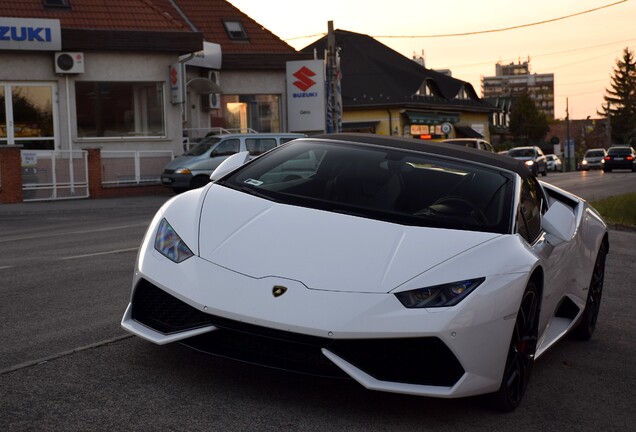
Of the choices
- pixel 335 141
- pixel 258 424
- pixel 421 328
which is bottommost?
pixel 258 424

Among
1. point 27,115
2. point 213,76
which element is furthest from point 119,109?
Result: point 213,76

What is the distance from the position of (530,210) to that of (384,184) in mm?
907

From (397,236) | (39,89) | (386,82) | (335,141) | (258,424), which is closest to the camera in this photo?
(258,424)

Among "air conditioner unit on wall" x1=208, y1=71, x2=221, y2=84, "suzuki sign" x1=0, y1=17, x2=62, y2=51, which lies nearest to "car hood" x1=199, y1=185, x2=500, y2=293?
"suzuki sign" x1=0, y1=17, x2=62, y2=51

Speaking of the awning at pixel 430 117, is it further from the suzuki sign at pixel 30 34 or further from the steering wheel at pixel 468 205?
the steering wheel at pixel 468 205

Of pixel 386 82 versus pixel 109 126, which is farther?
pixel 386 82

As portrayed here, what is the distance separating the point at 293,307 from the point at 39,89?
25.8 meters

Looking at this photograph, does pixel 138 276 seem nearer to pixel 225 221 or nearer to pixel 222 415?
pixel 225 221

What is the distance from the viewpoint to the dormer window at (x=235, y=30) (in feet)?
127

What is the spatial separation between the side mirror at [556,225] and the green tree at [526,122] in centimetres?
10711

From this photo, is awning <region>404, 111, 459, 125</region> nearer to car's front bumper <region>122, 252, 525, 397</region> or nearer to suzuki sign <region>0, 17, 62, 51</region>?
Result: suzuki sign <region>0, 17, 62, 51</region>

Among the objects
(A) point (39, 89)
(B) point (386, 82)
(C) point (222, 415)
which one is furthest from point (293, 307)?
(B) point (386, 82)

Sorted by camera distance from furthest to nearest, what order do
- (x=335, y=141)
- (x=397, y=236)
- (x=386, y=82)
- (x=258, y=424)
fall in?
(x=386, y=82)
(x=335, y=141)
(x=397, y=236)
(x=258, y=424)

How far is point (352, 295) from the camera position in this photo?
459 cm
